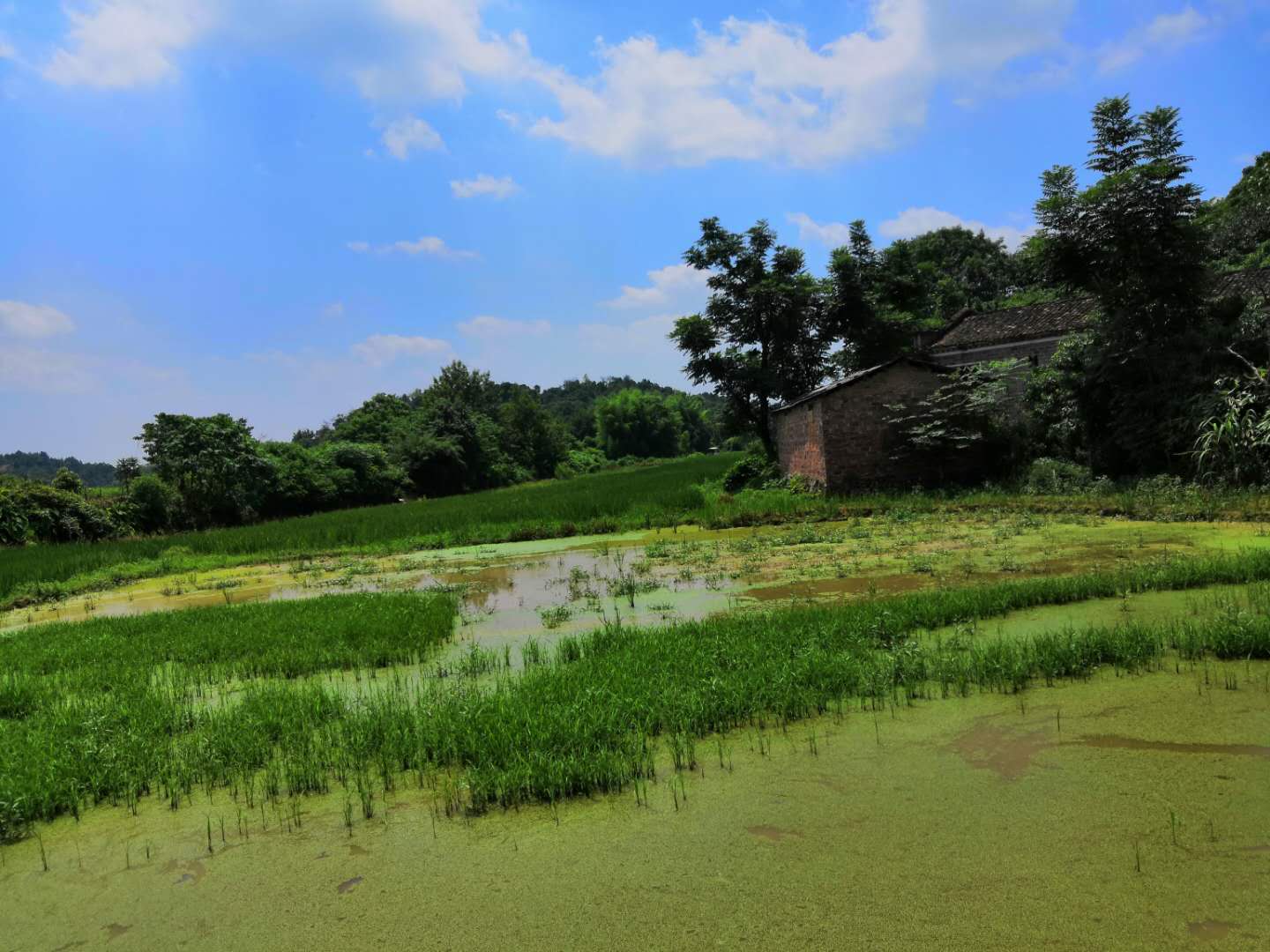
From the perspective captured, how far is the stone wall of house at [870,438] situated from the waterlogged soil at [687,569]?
3730 millimetres

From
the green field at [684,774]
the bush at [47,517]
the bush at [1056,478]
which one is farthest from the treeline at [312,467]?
the green field at [684,774]

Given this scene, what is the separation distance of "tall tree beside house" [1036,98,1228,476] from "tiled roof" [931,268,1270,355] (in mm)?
5906

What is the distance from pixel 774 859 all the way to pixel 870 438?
16.9 metres

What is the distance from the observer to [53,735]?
4789 millimetres

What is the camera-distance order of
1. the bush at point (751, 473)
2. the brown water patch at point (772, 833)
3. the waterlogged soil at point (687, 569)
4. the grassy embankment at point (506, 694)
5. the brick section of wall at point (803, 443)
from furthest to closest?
the bush at point (751, 473), the brick section of wall at point (803, 443), the waterlogged soil at point (687, 569), the grassy embankment at point (506, 694), the brown water patch at point (772, 833)

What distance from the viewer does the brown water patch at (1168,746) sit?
3.56 meters

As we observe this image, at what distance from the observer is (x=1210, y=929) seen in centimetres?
236

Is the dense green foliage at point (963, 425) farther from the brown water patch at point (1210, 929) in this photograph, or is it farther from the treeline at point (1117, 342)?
the brown water patch at point (1210, 929)

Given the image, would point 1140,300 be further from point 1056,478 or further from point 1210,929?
point 1210,929

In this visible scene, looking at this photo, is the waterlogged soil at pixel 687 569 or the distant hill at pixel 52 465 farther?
the distant hill at pixel 52 465

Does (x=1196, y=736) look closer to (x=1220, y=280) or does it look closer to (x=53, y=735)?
(x=53, y=735)

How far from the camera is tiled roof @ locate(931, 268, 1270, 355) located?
23578 mm

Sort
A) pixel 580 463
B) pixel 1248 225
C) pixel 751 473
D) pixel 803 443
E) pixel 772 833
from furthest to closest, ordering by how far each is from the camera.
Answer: pixel 580 463
pixel 1248 225
pixel 751 473
pixel 803 443
pixel 772 833

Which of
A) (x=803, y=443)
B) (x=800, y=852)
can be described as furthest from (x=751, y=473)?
(x=800, y=852)
